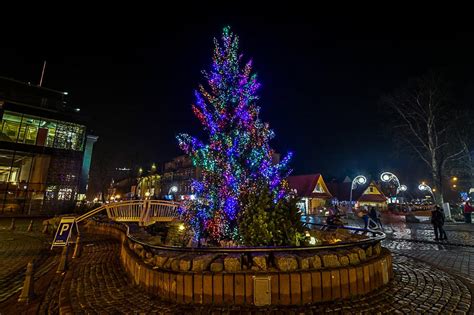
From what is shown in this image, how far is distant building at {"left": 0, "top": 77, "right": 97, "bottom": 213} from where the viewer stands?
23688 millimetres

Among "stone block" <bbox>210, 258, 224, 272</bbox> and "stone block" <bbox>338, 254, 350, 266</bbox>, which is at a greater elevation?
"stone block" <bbox>338, 254, 350, 266</bbox>

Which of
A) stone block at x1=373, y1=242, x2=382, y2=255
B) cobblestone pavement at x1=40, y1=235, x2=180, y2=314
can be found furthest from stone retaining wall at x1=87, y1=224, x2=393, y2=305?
stone block at x1=373, y1=242, x2=382, y2=255

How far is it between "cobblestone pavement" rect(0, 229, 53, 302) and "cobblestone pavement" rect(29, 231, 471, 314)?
862 mm

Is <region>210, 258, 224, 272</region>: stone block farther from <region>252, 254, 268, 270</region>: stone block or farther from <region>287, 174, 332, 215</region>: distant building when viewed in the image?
<region>287, 174, 332, 215</region>: distant building

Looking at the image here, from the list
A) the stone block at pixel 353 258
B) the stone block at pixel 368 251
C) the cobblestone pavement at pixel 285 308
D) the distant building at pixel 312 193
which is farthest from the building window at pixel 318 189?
the stone block at pixel 353 258

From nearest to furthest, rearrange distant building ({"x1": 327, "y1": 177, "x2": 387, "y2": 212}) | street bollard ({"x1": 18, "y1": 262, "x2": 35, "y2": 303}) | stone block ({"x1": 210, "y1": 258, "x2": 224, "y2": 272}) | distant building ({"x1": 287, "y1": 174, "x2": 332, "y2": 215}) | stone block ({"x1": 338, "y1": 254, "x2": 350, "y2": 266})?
1. stone block ({"x1": 210, "y1": 258, "x2": 224, "y2": 272})
2. stone block ({"x1": 338, "y1": 254, "x2": 350, "y2": 266})
3. street bollard ({"x1": 18, "y1": 262, "x2": 35, "y2": 303})
4. distant building ({"x1": 287, "y1": 174, "x2": 332, "y2": 215})
5. distant building ({"x1": 327, "y1": 177, "x2": 387, "y2": 212})

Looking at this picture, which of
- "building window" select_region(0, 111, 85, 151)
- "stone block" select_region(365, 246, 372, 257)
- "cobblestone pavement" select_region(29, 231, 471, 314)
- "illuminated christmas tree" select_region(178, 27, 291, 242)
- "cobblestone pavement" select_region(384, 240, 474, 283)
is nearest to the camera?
"cobblestone pavement" select_region(29, 231, 471, 314)

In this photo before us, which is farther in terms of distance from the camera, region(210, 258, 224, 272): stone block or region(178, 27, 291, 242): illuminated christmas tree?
region(178, 27, 291, 242): illuminated christmas tree

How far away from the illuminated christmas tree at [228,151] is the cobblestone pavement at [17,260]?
4455 mm

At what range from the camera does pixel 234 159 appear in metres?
8.12

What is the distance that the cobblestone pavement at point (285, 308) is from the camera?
3.58m

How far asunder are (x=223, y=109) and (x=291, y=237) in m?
5.11

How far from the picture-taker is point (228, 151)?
8.17 m

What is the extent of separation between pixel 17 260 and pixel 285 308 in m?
8.86
